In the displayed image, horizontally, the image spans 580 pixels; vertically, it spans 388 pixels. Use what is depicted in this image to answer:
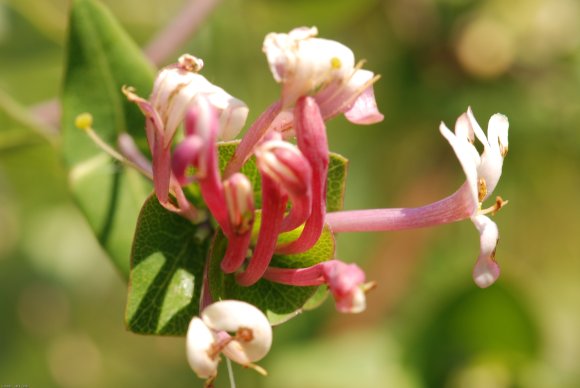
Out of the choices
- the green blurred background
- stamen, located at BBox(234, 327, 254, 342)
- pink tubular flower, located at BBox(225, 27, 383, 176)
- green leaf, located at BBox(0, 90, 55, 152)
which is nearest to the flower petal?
pink tubular flower, located at BBox(225, 27, 383, 176)

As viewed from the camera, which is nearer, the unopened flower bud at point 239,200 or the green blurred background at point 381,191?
the unopened flower bud at point 239,200

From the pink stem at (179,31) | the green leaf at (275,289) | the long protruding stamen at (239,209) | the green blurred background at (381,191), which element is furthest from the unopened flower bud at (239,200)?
the green blurred background at (381,191)

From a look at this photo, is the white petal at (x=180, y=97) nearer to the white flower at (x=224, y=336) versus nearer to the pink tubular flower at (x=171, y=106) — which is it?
the pink tubular flower at (x=171, y=106)

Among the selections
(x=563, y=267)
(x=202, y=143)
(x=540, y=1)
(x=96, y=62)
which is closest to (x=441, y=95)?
Result: (x=540, y=1)

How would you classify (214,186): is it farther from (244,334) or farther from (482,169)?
(482,169)

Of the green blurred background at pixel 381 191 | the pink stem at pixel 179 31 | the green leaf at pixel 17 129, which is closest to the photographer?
the green leaf at pixel 17 129

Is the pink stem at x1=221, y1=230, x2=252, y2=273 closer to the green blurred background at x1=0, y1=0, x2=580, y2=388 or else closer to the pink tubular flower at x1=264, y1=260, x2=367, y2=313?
the pink tubular flower at x1=264, y1=260, x2=367, y2=313

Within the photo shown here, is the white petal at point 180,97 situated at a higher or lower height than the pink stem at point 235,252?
higher
